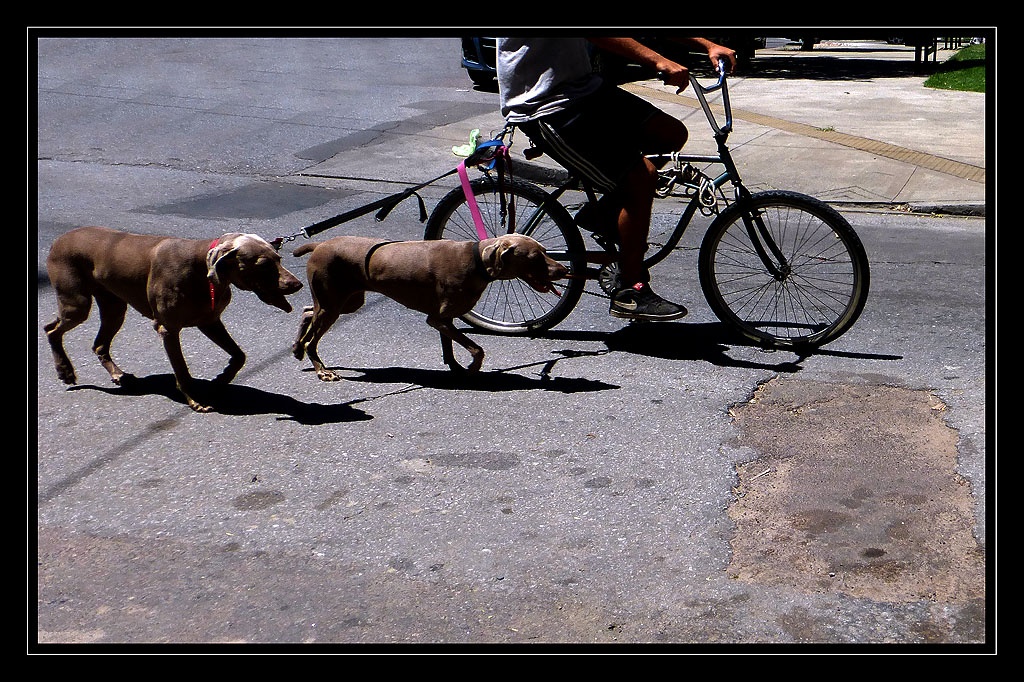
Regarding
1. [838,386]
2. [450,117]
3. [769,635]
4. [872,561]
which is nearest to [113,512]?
[769,635]

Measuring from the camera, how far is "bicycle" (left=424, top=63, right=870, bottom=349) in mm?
5484

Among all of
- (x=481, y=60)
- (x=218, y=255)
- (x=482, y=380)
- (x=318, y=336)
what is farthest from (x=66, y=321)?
(x=481, y=60)

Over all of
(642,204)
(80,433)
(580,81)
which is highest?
(580,81)

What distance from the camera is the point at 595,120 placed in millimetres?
5465

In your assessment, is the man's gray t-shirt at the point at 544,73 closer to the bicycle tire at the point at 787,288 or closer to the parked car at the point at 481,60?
the bicycle tire at the point at 787,288

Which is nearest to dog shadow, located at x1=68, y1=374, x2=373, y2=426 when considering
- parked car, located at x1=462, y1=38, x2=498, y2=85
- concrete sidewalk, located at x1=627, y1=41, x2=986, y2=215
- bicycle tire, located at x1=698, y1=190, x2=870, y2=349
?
bicycle tire, located at x1=698, y1=190, x2=870, y2=349

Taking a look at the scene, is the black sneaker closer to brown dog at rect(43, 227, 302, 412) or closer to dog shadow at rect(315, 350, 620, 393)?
dog shadow at rect(315, 350, 620, 393)

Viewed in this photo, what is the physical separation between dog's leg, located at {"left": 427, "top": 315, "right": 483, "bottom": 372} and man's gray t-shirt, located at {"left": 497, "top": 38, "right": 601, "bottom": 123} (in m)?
1.14

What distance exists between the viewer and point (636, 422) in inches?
189

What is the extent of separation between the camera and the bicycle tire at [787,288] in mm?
5406

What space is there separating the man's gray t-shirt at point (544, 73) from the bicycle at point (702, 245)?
243 millimetres
